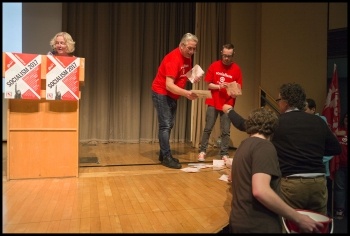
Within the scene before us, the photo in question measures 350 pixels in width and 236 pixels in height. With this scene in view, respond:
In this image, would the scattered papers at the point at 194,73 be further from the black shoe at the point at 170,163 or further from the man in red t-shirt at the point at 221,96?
the black shoe at the point at 170,163

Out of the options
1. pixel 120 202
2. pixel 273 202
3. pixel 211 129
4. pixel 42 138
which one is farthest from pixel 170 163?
pixel 273 202

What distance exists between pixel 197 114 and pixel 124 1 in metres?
2.07

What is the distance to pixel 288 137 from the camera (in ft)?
5.65

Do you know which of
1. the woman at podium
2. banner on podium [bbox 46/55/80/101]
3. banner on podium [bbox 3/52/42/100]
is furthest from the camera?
the woman at podium

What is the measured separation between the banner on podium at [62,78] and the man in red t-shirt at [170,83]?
84 cm

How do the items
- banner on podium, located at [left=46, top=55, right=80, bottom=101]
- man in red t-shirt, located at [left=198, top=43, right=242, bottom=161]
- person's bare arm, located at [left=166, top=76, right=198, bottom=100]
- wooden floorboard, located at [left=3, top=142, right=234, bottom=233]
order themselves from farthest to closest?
man in red t-shirt, located at [left=198, top=43, right=242, bottom=161], person's bare arm, located at [left=166, top=76, right=198, bottom=100], banner on podium, located at [left=46, top=55, right=80, bottom=101], wooden floorboard, located at [left=3, top=142, right=234, bottom=233]

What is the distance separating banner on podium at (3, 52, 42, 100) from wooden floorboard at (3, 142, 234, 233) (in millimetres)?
679

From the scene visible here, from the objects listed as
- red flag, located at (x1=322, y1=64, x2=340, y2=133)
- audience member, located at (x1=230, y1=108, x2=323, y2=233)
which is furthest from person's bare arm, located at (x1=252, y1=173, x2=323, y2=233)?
red flag, located at (x1=322, y1=64, x2=340, y2=133)

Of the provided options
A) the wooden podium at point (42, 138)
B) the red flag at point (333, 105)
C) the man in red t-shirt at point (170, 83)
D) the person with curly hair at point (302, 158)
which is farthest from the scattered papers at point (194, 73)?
the red flag at point (333, 105)

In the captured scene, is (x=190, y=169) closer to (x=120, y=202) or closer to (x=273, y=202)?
(x=120, y=202)

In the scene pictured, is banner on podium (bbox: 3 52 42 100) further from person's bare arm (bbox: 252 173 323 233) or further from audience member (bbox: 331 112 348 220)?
audience member (bbox: 331 112 348 220)

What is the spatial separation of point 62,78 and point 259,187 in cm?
177

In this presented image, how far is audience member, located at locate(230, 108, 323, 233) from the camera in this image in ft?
4.36

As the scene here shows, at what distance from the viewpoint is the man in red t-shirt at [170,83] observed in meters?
2.87
